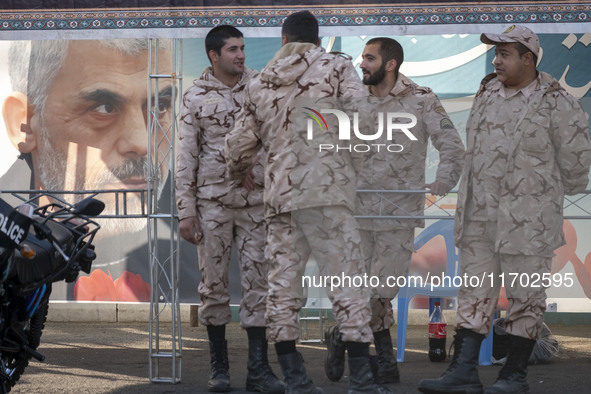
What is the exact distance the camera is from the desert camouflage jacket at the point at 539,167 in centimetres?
502

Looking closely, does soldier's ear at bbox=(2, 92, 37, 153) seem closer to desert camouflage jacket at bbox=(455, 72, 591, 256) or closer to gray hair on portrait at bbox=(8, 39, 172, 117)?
gray hair on portrait at bbox=(8, 39, 172, 117)

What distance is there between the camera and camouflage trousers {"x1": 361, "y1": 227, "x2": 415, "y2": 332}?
5742 mm

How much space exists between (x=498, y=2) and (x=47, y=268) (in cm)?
282

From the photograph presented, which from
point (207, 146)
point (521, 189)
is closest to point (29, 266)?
point (207, 146)

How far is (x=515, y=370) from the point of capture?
5.06m

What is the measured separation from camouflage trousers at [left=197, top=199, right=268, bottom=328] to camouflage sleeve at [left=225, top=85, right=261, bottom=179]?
20.7 inches

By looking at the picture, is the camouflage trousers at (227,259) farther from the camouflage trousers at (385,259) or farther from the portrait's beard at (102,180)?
the portrait's beard at (102,180)

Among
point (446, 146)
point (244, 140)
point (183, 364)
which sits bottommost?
point (183, 364)

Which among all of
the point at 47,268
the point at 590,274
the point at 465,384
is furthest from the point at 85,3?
the point at 590,274

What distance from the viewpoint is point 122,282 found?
8914 mm

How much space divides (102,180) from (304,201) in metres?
4.53

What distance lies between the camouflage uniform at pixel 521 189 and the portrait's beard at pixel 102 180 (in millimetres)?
4210

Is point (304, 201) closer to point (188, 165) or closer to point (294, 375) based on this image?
point (294, 375)

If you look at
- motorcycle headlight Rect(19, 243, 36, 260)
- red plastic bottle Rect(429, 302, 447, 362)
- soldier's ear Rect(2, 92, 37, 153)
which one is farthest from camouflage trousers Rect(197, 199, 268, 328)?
soldier's ear Rect(2, 92, 37, 153)
